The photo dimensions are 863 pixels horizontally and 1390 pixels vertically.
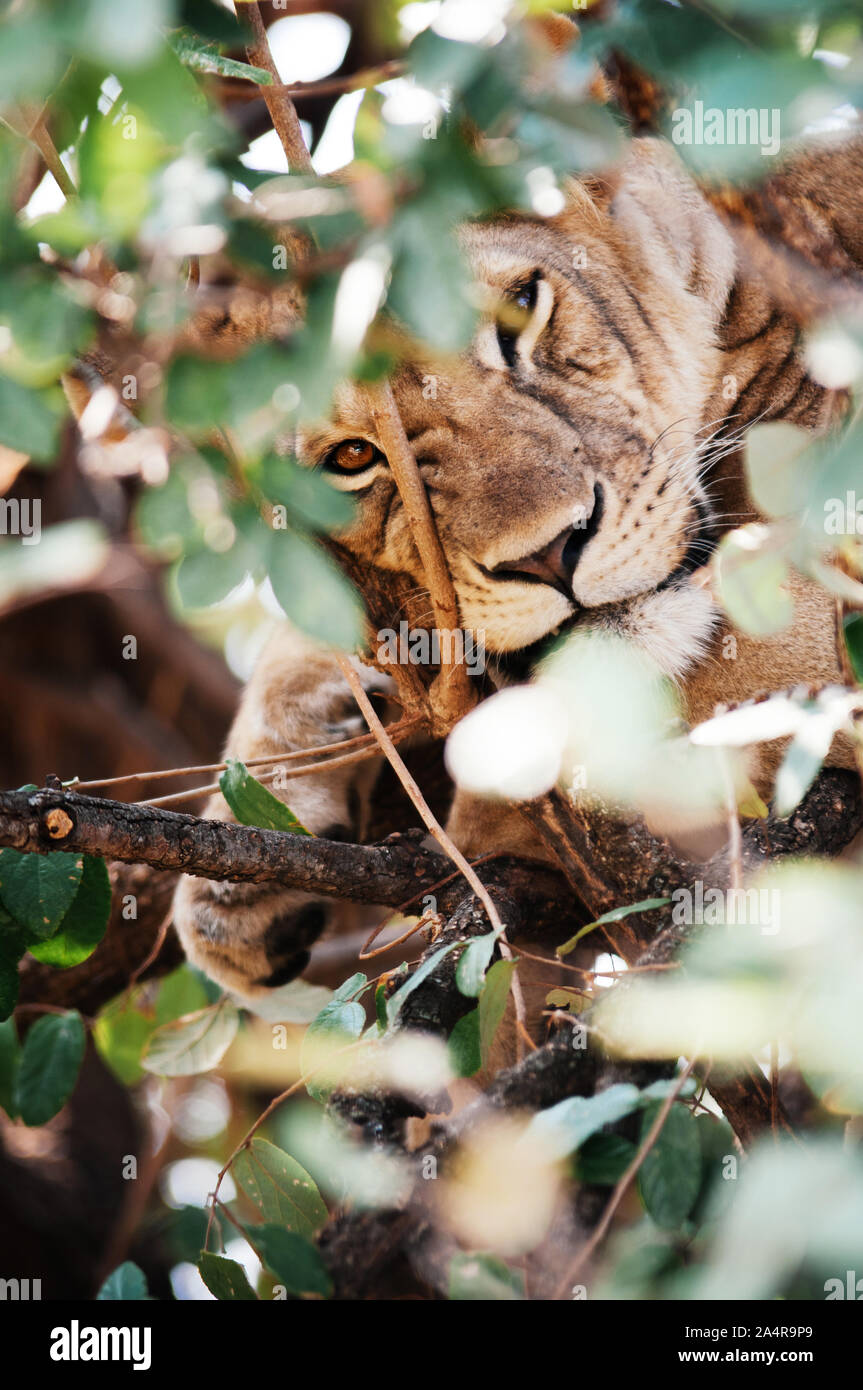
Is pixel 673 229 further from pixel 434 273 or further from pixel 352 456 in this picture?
pixel 434 273

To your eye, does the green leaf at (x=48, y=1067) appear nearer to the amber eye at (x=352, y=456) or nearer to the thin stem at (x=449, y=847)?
the thin stem at (x=449, y=847)

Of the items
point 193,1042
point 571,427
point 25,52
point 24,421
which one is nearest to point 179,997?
point 193,1042

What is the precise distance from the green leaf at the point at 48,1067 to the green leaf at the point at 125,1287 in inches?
17.1

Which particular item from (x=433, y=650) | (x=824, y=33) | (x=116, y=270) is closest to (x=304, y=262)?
(x=116, y=270)

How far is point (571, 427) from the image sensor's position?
198 cm

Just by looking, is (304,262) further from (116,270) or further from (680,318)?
(680,318)

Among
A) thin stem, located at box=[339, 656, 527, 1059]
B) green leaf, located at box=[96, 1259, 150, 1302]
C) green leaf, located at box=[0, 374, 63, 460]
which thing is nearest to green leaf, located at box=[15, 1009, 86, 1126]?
green leaf, located at box=[96, 1259, 150, 1302]

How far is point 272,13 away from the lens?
3121 millimetres

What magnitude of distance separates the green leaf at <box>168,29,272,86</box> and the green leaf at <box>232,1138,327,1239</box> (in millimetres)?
1292

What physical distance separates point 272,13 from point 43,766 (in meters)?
2.79

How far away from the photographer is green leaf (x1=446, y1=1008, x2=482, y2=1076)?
143 cm

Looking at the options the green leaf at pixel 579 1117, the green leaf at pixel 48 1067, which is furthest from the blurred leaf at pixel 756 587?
the green leaf at pixel 48 1067
